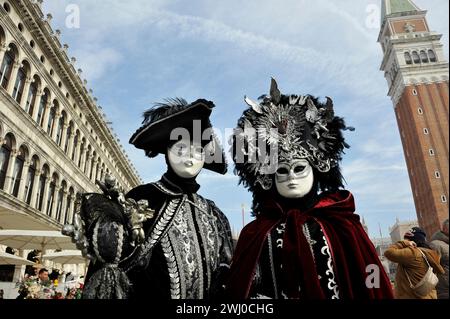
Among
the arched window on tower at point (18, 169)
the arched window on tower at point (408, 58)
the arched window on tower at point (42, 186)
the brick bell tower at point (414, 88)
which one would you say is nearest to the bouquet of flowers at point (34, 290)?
the arched window on tower at point (18, 169)

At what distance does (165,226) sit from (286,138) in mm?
1251

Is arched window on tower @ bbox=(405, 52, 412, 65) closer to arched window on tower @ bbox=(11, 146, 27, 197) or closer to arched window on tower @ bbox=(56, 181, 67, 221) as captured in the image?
arched window on tower @ bbox=(56, 181, 67, 221)

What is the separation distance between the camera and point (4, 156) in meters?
16.6

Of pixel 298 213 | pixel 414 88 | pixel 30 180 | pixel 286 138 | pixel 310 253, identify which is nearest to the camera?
pixel 310 253

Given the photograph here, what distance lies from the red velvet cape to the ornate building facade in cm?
1147

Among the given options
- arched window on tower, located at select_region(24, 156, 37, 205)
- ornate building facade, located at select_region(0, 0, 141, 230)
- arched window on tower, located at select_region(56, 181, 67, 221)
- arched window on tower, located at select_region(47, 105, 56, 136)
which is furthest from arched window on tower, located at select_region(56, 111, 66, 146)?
arched window on tower, located at select_region(24, 156, 37, 205)

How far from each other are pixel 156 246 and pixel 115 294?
587 millimetres

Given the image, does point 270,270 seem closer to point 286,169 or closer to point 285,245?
point 285,245

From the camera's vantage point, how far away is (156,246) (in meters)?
2.65

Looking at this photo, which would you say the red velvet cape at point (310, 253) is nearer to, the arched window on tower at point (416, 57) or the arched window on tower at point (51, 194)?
the arched window on tower at point (51, 194)

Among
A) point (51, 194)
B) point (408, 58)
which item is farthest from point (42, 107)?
point (408, 58)

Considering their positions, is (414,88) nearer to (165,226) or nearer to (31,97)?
(31,97)
